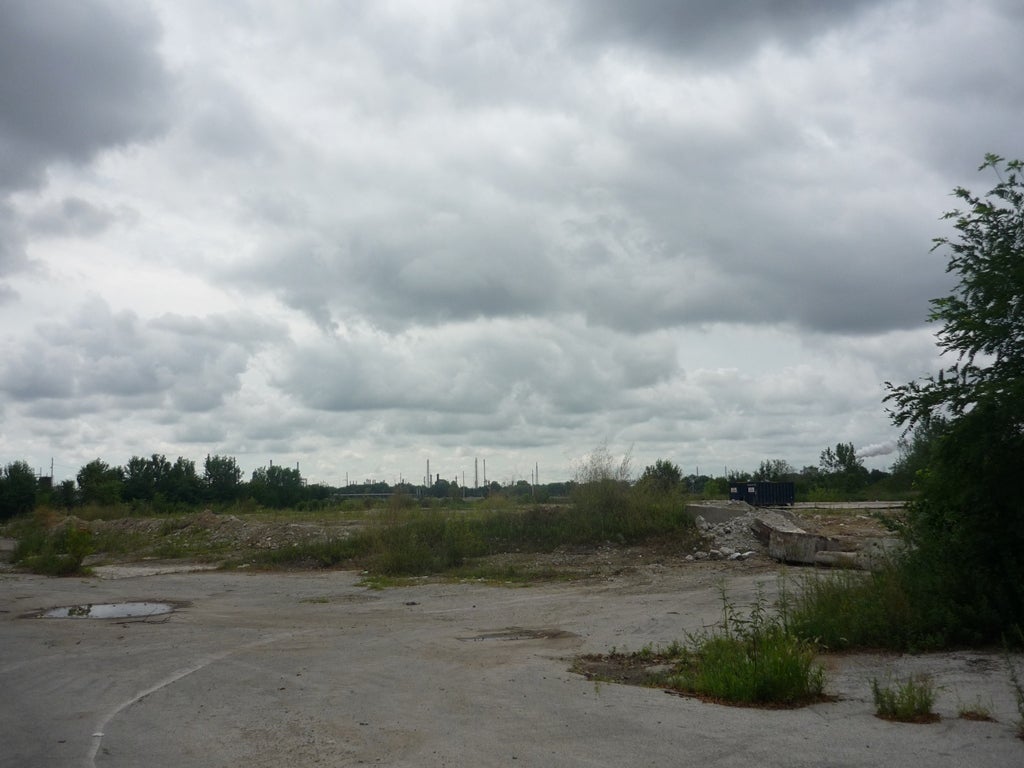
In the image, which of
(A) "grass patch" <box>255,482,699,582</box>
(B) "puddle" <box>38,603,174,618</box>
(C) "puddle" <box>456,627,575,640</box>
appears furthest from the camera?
(A) "grass patch" <box>255,482,699,582</box>

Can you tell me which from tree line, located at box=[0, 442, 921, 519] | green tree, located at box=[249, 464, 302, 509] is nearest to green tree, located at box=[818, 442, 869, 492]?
tree line, located at box=[0, 442, 921, 519]

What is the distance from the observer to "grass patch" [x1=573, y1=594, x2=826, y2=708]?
9617mm

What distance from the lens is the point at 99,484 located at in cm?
8681

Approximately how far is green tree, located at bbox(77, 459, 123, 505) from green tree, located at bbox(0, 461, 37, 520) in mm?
5002

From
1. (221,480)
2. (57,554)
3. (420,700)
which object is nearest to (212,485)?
(221,480)

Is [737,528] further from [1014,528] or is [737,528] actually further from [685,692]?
[685,692]

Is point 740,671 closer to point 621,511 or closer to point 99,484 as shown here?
point 621,511

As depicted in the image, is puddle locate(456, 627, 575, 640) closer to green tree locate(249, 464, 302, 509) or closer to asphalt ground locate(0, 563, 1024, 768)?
asphalt ground locate(0, 563, 1024, 768)

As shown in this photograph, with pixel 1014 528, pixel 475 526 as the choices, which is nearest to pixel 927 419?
pixel 1014 528

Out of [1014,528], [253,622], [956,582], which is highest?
[1014,528]

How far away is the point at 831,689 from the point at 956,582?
3.95 m

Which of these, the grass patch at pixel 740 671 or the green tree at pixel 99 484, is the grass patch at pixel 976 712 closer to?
the grass patch at pixel 740 671

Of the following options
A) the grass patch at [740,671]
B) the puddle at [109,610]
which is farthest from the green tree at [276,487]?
the grass patch at [740,671]

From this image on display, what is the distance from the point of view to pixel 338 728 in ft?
29.7
